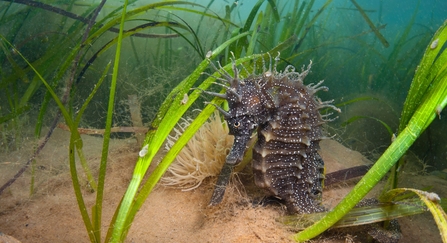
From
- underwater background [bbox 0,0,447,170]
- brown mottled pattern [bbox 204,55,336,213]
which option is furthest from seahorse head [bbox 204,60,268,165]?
underwater background [bbox 0,0,447,170]

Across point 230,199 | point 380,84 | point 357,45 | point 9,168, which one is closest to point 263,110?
point 230,199

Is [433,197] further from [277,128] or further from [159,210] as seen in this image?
[159,210]

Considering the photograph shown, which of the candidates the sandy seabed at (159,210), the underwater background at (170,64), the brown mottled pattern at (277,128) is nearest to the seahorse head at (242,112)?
the brown mottled pattern at (277,128)

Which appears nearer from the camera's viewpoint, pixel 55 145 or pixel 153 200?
pixel 153 200

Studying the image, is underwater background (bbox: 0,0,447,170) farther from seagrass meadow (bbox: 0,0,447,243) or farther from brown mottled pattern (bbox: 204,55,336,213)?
brown mottled pattern (bbox: 204,55,336,213)

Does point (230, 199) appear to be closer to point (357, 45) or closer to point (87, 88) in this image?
point (87, 88)

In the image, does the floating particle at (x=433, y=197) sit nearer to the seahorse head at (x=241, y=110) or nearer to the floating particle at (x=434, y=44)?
the floating particle at (x=434, y=44)

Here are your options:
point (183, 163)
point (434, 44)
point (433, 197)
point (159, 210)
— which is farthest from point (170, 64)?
point (433, 197)

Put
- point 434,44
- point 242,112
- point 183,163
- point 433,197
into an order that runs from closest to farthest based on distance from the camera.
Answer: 1. point 433,197
2. point 434,44
3. point 242,112
4. point 183,163

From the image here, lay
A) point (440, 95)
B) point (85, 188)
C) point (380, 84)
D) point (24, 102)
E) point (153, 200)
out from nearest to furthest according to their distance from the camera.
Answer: point (440, 95) < point (153, 200) < point (85, 188) < point (24, 102) < point (380, 84)
